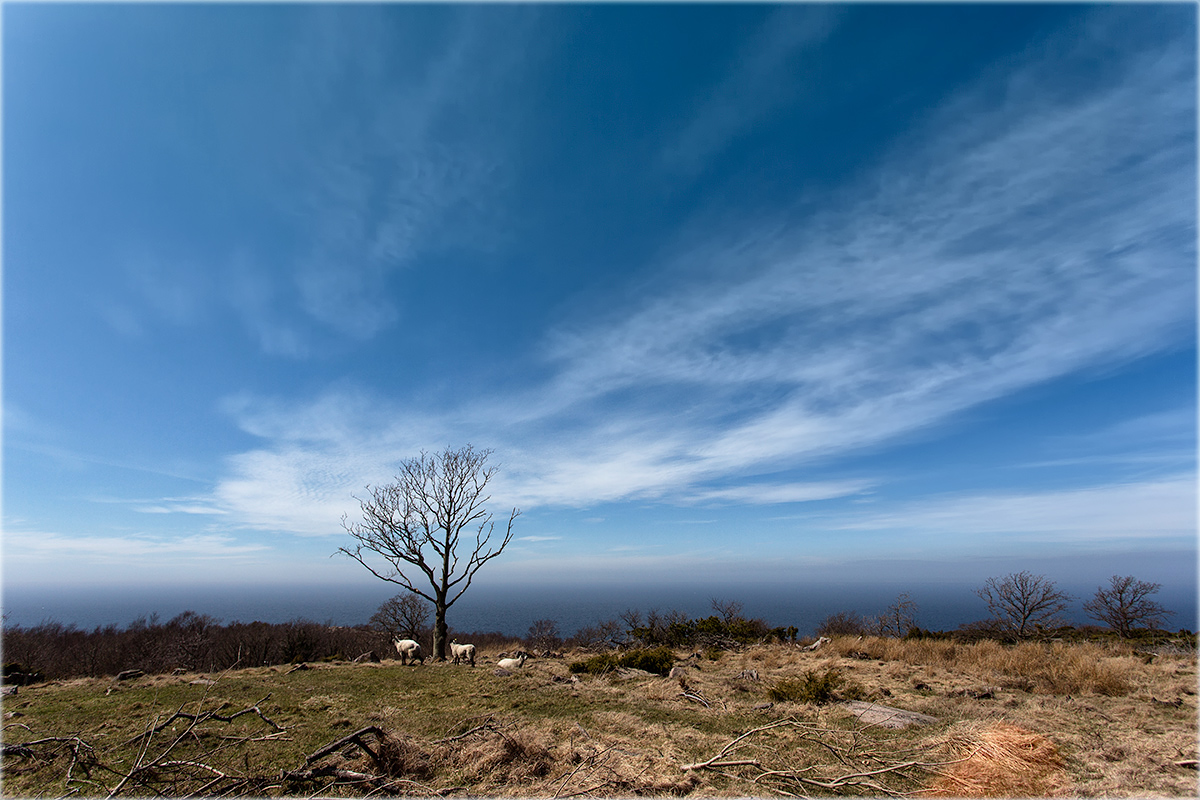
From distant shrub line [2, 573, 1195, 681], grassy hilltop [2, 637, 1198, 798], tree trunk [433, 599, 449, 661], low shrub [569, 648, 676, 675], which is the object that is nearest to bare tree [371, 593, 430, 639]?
distant shrub line [2, 573, 1195, 681]

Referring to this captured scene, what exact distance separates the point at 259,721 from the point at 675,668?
11.6 meters

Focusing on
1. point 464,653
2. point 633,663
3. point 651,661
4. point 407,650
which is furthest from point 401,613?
point 651,661

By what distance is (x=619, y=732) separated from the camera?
8.34m

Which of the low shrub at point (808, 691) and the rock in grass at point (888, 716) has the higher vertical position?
the rock in grass at point (888, 716)

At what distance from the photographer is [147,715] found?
31.0ft

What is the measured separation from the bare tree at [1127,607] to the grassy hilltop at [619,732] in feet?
73.7

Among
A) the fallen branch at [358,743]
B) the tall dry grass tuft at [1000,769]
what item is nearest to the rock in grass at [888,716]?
the tall dry grass tuft at [1000,769]

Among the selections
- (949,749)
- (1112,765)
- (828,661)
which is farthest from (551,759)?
(828,661)

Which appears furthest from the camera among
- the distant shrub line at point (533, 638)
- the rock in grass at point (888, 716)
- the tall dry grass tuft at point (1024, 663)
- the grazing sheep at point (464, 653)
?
the distant shrub line at point (533, 638)

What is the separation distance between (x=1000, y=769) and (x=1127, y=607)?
39.8 m

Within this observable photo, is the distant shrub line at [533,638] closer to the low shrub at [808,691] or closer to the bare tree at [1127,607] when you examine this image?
the bare tree at [1127,607]

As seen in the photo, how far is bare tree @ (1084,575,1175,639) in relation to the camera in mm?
29500

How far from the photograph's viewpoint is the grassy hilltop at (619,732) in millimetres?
5945

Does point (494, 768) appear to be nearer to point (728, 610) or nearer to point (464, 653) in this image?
point (464, 653)
